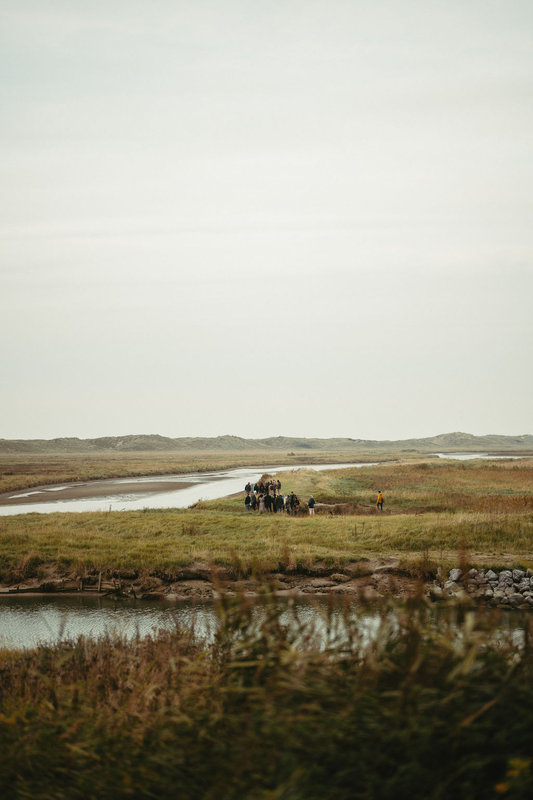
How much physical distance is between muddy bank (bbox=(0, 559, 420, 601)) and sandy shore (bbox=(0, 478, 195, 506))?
1288 inches

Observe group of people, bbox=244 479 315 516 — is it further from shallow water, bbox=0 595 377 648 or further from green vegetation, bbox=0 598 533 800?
green vegetation, bbox=0 598 533 800

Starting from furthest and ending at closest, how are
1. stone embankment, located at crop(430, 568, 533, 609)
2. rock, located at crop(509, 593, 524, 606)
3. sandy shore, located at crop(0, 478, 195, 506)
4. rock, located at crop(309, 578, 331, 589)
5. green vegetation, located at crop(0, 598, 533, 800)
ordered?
sandy shore, located at crop(0, 478, 195, 506)
rock, located at crop(309, 578, 331, 589)
rock, located at crop(509, 593, 524, 606)
stone embankment, located at crop(430, 568, 533, 609)
green vegetation, located at crop(0, 598, 533, 800)

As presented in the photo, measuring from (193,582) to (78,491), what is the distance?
48.0m

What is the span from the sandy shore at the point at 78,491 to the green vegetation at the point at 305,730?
174 ft

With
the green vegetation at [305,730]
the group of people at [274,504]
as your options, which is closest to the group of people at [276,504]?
the group of people at [274,504]

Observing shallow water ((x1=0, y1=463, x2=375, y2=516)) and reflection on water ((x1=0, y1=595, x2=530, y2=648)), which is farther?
shallow water ((x1=0, y1=463, x2=375, y2=516))

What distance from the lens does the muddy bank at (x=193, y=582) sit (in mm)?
23844

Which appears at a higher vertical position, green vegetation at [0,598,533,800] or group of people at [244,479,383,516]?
green vegetation at [0,598,533,800]

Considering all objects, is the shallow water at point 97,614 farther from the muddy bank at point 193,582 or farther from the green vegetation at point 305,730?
the green vegetation at point 305,730

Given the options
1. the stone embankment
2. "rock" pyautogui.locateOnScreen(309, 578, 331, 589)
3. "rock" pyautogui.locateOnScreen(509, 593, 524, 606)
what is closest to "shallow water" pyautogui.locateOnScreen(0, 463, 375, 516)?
"rock" pyautogui.locateOnScreen(309, 578, 331, 589)

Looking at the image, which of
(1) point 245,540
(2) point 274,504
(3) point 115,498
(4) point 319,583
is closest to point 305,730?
(4) point 319,583

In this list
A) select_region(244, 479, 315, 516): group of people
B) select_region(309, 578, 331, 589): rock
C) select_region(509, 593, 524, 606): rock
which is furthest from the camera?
select_region(244, 479, 315, 516): group of people

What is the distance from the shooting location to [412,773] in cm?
450

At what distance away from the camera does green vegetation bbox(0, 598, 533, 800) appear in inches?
180
